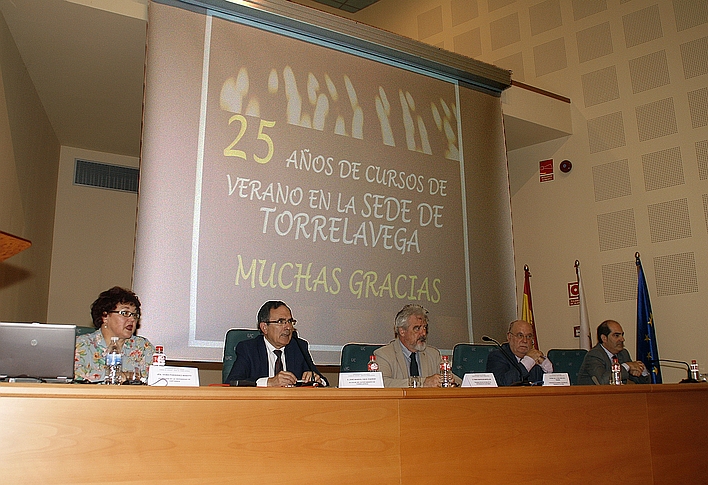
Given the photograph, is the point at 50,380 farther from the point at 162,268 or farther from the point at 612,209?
the point at 612,209

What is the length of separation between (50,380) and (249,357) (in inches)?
47.1

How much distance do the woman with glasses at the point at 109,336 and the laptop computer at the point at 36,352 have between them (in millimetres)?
785

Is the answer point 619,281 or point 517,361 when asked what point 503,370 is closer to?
point 517,361

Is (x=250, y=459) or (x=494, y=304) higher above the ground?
(x=494, y=304)

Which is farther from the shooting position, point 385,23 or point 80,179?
point 385,23

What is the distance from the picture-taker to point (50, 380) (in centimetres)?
202

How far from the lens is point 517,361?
3.57 meters

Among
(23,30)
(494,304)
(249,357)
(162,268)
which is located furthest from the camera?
(494,304)

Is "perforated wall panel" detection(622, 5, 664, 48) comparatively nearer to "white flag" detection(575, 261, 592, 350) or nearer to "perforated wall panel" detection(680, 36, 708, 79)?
"perforated wall panel" detection(680, 36, 708, 79)

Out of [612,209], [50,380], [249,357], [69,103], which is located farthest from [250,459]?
[612,209]

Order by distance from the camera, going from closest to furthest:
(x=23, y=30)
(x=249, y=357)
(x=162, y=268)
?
(x=249, y=357)
(x=162, y=268)
(x=23, y=30)

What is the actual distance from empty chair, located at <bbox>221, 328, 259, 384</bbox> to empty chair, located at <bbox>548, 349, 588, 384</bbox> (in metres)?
2.09

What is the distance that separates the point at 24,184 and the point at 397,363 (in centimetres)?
314

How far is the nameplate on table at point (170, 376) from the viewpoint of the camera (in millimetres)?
2025
